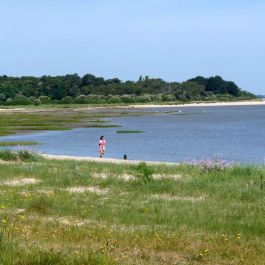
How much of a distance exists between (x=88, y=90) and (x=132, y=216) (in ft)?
548

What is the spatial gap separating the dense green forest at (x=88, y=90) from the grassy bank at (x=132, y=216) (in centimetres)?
13505

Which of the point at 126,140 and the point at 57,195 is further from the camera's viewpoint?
the point at 126,140

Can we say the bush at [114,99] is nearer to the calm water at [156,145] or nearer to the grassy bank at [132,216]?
the calm water at [156,145]

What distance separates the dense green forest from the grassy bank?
135 m

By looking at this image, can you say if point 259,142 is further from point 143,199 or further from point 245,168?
point 143,199

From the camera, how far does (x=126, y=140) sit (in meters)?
52.4

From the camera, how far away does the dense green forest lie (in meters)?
163

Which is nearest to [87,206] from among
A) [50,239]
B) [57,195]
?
[57,195]

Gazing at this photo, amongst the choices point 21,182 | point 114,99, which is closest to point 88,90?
point 114,99

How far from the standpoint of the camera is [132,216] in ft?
40.6

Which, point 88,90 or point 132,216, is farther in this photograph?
point 88,90

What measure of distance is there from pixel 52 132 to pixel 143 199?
49253mm

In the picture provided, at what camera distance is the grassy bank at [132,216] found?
8969 millimetres

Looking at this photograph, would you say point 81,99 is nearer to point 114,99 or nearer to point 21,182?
point 114,99
